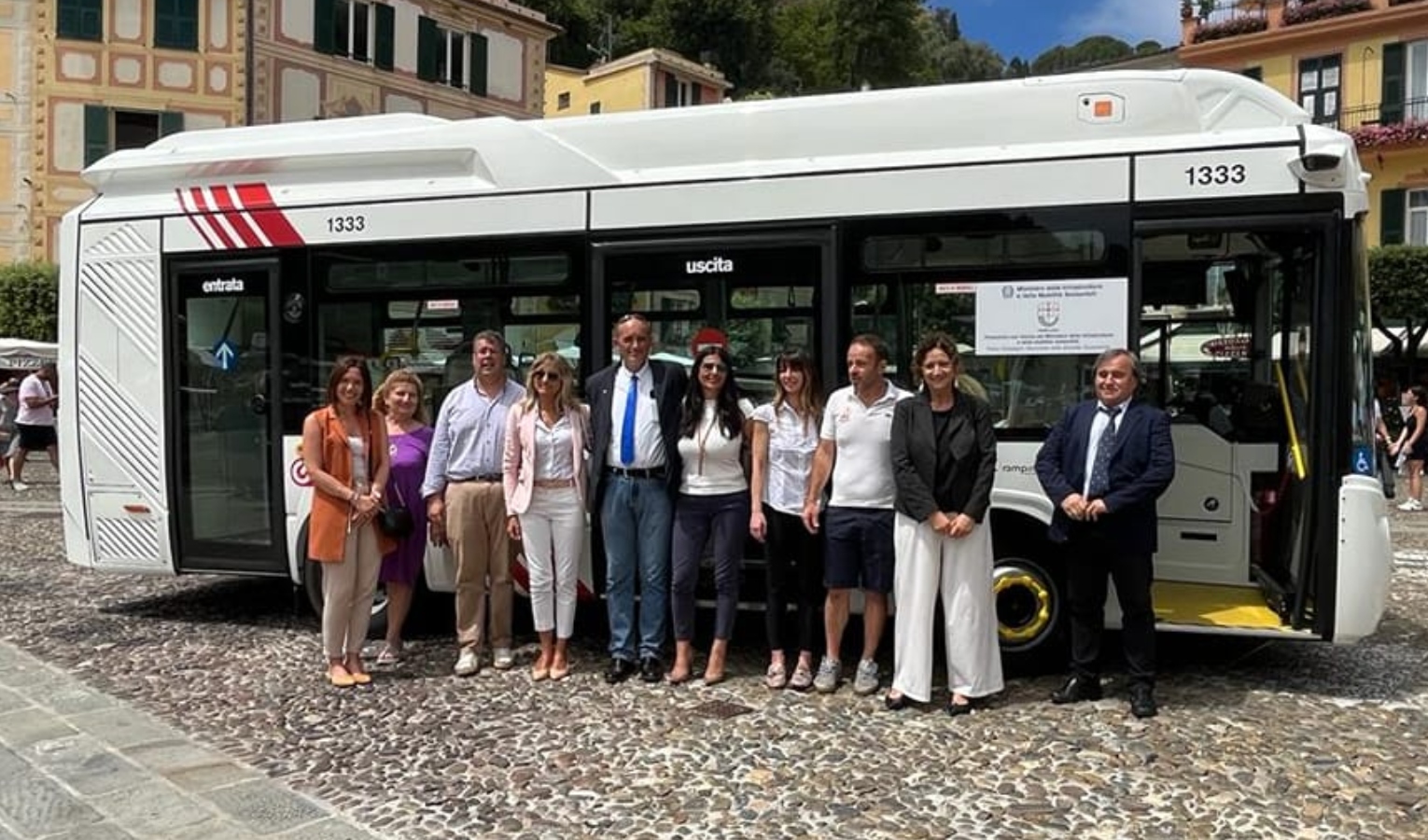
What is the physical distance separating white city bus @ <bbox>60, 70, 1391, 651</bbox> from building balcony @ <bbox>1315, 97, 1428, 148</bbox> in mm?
24922

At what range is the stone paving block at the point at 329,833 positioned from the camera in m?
4.05

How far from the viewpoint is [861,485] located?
216 inches

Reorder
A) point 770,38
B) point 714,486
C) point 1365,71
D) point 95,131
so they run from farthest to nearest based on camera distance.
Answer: point 770,38, point 1365,71, point 95,131, point 714,486

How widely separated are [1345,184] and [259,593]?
7141 mm

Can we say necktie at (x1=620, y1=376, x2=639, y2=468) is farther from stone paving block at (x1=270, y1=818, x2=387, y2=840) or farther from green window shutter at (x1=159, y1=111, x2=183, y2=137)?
green window shutter at (x1=159, y1=111, x2=183, y2=137)

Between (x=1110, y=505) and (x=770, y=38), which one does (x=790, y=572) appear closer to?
(x=1110, y=505)

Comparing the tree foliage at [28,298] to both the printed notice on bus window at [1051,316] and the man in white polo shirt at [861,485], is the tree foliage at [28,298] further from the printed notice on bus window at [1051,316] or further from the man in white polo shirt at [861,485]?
the printed notice on bus window at [1051,316]

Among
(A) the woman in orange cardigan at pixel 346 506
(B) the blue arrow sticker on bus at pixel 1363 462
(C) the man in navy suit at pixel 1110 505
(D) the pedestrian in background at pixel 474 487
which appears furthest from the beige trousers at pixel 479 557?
(B) the blue arrow sticker on bus at pixel 1363 462

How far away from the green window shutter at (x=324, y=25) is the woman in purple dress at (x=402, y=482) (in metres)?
24.3

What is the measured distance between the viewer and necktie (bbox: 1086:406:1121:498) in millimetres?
5215

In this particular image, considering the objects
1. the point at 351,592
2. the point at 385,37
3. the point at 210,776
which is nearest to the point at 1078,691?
the point at 351,592

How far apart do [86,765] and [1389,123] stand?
30829 mm

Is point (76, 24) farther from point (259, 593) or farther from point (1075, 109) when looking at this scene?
point (1075, 109)

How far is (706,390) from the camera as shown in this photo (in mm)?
5719
